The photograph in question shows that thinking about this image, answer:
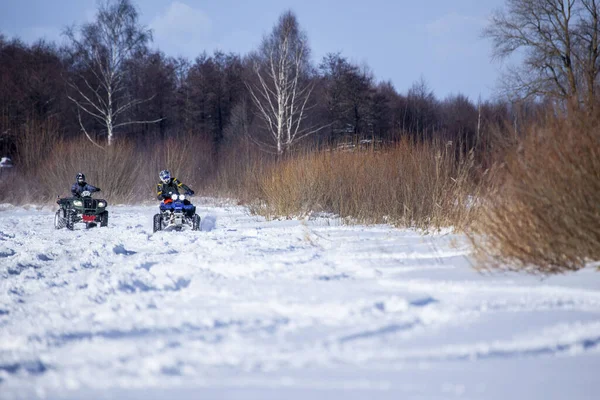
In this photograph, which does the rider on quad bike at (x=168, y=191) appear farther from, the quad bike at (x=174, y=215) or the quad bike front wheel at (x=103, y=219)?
the quad bike front wheel at (x=103, y=219)

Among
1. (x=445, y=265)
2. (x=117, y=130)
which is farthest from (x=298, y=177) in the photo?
(x=117, y=130)

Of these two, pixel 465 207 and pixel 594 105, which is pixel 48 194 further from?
pixel 594 105

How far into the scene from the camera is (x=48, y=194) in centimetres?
2048

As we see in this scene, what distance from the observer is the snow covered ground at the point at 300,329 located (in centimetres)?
254

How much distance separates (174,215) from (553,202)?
7.27 m

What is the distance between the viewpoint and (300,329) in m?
3.37

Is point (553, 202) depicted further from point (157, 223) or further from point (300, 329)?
point (157, 223)

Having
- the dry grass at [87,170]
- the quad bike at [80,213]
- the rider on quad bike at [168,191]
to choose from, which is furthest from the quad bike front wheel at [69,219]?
the dry grass at [87,170]

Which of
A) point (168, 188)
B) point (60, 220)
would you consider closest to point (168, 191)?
point (168, 188)

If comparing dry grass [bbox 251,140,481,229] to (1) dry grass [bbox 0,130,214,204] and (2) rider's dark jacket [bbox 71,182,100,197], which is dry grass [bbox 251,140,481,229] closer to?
(2) rider's dark jacket [bbox 71,182,100,197]

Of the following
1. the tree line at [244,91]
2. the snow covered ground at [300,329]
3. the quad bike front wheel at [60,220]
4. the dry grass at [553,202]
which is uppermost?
the tree line at [244,91]

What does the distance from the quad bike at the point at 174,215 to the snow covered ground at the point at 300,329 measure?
4019mm

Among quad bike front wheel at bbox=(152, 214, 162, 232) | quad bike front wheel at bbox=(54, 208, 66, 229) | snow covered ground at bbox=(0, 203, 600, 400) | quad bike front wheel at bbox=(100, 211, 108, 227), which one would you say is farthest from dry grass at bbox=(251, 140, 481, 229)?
quad bike front wheel at bbox=(54, 208, 66, 229)

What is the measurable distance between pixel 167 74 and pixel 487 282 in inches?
1545
